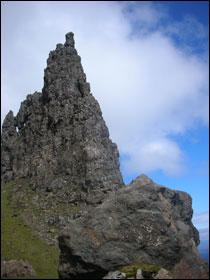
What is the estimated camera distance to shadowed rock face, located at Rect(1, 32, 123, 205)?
89688mm

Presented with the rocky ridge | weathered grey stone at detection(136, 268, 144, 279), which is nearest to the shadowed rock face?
the rocky ridge

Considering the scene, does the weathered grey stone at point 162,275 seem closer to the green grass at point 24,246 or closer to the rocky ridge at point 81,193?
the rocky ridge at point 81,193

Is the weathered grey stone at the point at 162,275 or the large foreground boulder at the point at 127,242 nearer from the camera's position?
the weathered grey stone at the point at 162,275

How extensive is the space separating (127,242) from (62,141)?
249 feet

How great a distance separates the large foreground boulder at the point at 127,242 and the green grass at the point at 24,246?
14.9 meters

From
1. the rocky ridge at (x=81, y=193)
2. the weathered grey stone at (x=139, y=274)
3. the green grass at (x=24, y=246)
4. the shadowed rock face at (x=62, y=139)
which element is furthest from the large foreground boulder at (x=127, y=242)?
the shadowed rock face at (x=62, y=139)

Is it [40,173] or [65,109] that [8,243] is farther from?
[65,109]

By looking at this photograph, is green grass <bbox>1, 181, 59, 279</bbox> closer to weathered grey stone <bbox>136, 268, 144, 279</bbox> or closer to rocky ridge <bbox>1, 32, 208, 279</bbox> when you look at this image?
rocky ridge <bbox>1, 32, 208, 279</bbox>

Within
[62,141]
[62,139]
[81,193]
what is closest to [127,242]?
[81,193]

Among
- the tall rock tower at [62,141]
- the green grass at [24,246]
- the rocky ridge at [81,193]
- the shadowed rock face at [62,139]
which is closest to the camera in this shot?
the rocky ridge at [81,193]

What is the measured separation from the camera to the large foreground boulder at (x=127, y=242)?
2806cm

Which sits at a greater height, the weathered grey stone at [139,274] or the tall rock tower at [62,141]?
the tall rock tower at [62,141]

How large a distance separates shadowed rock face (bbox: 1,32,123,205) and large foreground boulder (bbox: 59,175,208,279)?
172 feet

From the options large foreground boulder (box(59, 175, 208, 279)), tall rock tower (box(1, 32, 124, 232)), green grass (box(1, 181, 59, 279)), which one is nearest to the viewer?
large foreground boulder (box(59, 175, 208, 279))
